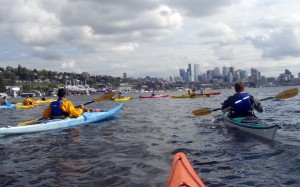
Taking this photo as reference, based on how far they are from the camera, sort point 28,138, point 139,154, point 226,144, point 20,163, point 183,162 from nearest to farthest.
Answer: point 183,162 → point 20,163 → point 139,154 → point 226,144 → point 28,138

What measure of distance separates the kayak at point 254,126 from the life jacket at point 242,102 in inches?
15.0

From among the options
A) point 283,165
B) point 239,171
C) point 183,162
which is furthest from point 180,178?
point 283,165

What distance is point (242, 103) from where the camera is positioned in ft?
38.3

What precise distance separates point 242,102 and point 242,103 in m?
0.05

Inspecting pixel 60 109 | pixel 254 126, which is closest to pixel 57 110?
pixel 60 109

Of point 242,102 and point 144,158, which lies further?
point 242,102

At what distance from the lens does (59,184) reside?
255 inches

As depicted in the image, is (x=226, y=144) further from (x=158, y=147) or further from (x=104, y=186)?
(x=104, y=186)

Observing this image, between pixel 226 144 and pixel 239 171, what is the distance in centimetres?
303

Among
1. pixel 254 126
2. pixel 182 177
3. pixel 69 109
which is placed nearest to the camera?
pixel 182 177

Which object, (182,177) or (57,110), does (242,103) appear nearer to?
(182,177)

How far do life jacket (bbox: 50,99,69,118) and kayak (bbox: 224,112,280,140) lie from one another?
24.3 feet

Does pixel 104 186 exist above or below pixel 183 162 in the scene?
below

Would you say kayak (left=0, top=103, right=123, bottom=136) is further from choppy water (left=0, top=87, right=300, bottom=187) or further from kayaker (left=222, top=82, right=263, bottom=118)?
kayaker (left=222, top=82, right=263, bottom=118)
